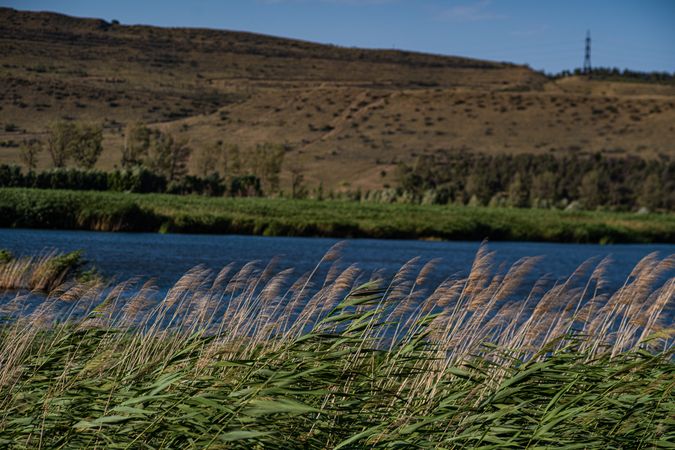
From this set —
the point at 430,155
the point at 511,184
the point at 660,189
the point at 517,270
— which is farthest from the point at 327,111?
the point at 517,270

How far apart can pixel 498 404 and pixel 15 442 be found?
12.0ft

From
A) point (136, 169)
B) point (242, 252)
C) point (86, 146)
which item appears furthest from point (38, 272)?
point (86, 146)

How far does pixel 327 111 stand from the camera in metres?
110

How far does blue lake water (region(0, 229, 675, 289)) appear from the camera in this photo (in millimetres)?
30422

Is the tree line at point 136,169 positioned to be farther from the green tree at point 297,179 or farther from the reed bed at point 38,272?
the reed bed at point 38,272

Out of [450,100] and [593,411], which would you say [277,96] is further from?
[593,411]

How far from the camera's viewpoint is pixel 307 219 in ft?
166

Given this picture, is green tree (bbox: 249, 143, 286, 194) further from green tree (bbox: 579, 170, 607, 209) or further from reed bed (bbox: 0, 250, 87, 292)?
reed bed (bbox: 0, 250, 87, 292)

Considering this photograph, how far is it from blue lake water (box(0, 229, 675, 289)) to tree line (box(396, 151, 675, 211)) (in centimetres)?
3245

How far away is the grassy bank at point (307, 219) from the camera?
142 ft

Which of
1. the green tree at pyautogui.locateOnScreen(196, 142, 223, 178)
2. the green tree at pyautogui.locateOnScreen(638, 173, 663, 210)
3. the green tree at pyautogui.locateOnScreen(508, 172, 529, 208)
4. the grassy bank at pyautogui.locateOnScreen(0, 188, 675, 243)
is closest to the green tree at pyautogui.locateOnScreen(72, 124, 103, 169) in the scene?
the green tree at pyautogui.locateOnScreen(196, 142, 223, 178)

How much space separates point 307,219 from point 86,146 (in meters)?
26.2

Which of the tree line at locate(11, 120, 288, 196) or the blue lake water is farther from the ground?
the tree line at locate(11, 120, 288, 196)

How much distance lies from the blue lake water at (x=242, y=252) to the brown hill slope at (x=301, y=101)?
135 ft
